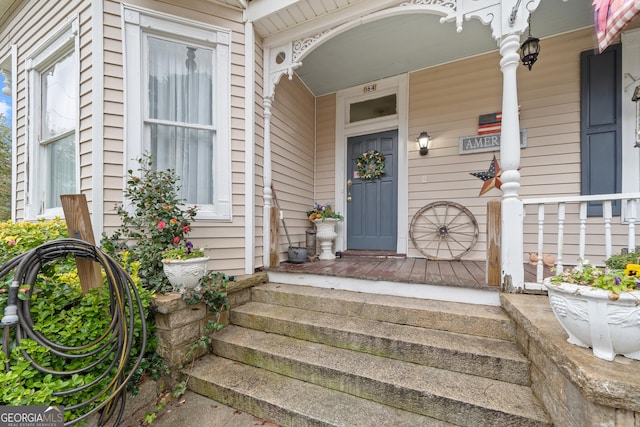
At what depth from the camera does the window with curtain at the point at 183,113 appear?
8.10 feet

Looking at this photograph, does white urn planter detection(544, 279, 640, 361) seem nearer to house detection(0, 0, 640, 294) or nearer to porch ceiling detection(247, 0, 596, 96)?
house detection(0, 0, 640, 294)

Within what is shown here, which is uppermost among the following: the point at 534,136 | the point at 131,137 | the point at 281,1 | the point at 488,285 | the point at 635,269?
the point at 281,1

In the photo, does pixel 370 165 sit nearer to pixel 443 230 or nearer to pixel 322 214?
pixel 322 214

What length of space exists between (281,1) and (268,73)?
2.18ft

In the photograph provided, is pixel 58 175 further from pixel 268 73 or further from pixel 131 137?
pixel 268 73

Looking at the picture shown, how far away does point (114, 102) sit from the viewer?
7.52 feet

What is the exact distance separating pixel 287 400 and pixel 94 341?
1.17 m

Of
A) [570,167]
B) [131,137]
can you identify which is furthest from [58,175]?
[570,167]

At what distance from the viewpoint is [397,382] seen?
1.44m

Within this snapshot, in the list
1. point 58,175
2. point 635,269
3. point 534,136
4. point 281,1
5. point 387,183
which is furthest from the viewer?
point 387,183

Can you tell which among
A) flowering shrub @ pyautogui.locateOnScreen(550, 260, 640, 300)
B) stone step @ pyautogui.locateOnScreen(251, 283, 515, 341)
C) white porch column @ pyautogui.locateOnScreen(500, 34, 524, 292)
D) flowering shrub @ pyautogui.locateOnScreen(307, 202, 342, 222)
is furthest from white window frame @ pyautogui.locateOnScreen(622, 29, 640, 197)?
flowering shrub @ pyautogui.locateOnScreen(307, 202, 342, 222)

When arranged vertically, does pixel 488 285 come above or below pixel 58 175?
below

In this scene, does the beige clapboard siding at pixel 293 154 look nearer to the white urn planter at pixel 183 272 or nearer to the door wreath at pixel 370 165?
the door wreath at pixel 370 165

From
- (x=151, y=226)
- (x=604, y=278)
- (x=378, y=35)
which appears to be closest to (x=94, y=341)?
(x=151, y=226)
